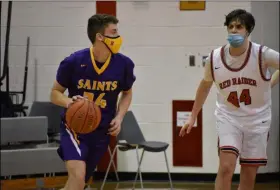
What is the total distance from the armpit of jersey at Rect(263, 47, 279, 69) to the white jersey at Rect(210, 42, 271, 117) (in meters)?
0.05

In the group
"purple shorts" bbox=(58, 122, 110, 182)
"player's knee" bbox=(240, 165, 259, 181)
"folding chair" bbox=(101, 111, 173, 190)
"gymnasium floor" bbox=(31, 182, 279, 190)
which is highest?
"purple shorts" bbox=(58, 122, 110, 182)

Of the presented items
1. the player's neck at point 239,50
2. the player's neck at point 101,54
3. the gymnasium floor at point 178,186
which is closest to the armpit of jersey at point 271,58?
the player's neck at point 239,50

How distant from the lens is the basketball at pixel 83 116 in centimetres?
431

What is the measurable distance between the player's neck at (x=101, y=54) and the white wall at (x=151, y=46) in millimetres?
3591

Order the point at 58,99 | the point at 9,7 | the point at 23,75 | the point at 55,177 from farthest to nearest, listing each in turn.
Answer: the point at 23,75
the point at 9,7
the point at 55,177
the point at 58,99

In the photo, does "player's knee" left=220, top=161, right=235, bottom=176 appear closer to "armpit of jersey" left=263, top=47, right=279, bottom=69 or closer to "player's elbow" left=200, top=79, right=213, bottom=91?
"player's elbow" left=200, top=79, right=213, bottom=91

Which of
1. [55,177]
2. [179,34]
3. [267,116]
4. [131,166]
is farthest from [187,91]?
[267,116]

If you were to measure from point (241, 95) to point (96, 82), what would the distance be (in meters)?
1.26

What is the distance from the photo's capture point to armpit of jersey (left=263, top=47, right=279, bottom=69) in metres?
4.31

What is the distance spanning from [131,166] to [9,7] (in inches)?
121

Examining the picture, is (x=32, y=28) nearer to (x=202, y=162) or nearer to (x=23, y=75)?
(x=23, y=75)

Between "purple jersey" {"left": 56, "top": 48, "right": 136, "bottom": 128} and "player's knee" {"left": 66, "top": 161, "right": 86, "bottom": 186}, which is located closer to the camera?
"player's knee" {"left": 66, "top": 161, "right": 86, "bottom": 186}

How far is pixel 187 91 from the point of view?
26.9ft

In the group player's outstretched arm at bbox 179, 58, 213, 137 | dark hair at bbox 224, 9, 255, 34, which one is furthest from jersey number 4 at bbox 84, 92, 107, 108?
dark hair at bbox 224, 9, 255, 34
